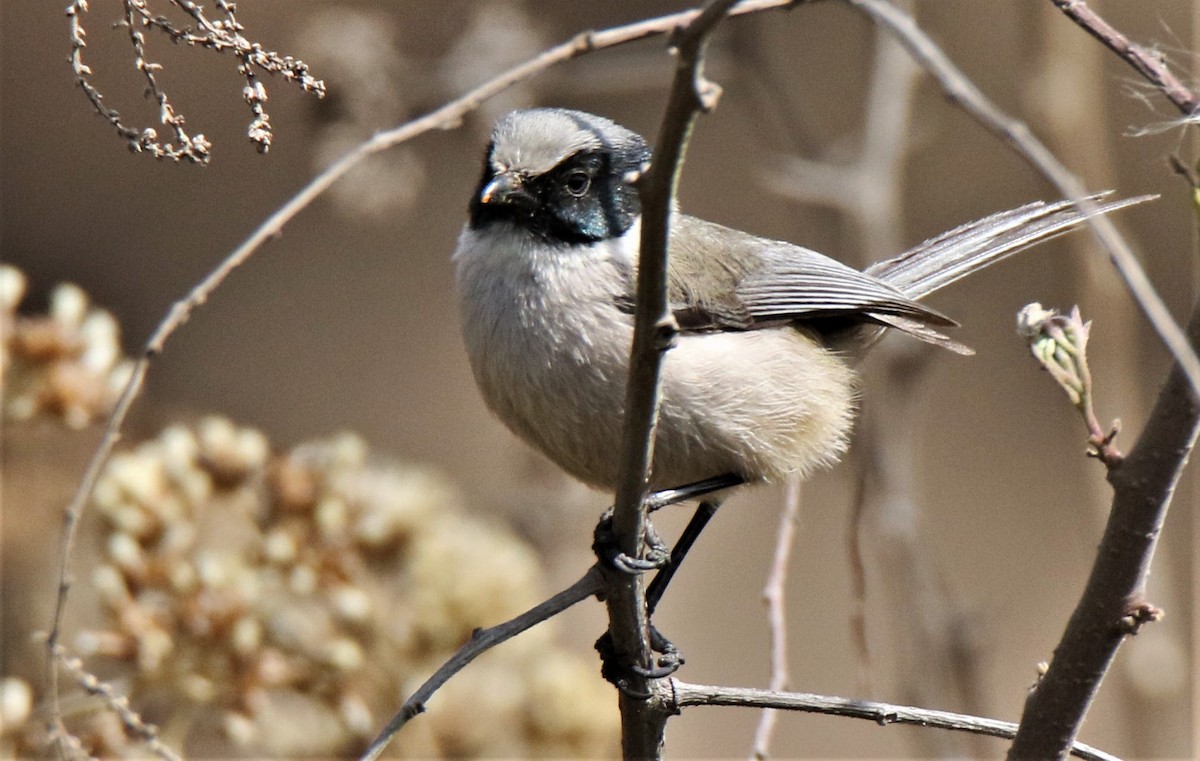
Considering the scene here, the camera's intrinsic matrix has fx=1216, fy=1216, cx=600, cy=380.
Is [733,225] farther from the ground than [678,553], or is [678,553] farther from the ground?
[733,225]

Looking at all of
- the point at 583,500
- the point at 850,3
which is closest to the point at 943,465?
the point at 583,500

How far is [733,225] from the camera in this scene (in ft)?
21.9

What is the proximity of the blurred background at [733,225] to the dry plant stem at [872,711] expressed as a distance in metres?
2.38

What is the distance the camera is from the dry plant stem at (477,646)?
1.70 m

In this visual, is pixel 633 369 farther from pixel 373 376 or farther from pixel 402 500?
pixel 373 376

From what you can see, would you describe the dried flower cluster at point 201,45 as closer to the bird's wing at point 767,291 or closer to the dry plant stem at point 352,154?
the dry plant stem at point 352,154

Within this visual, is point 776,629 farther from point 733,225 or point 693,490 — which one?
point 733,225

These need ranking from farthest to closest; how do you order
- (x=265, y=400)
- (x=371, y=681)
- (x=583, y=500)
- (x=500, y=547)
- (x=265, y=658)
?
1. (x=265, y=400)
2. (x=583, y=500)
3. (x=500, y=547)
4. (x=371, y=681)
5. (x=265, y=658)

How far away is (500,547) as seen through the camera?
A: 123 inches

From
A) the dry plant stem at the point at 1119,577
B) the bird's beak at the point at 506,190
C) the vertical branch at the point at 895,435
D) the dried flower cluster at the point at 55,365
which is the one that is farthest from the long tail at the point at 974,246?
the dried flower cluster at the point at 55,365

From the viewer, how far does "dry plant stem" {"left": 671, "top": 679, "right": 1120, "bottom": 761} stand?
1.87 metres

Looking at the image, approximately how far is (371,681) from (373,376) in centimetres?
420

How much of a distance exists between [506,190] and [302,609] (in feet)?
3.44

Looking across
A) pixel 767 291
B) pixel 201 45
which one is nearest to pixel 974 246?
pixel 767 291
